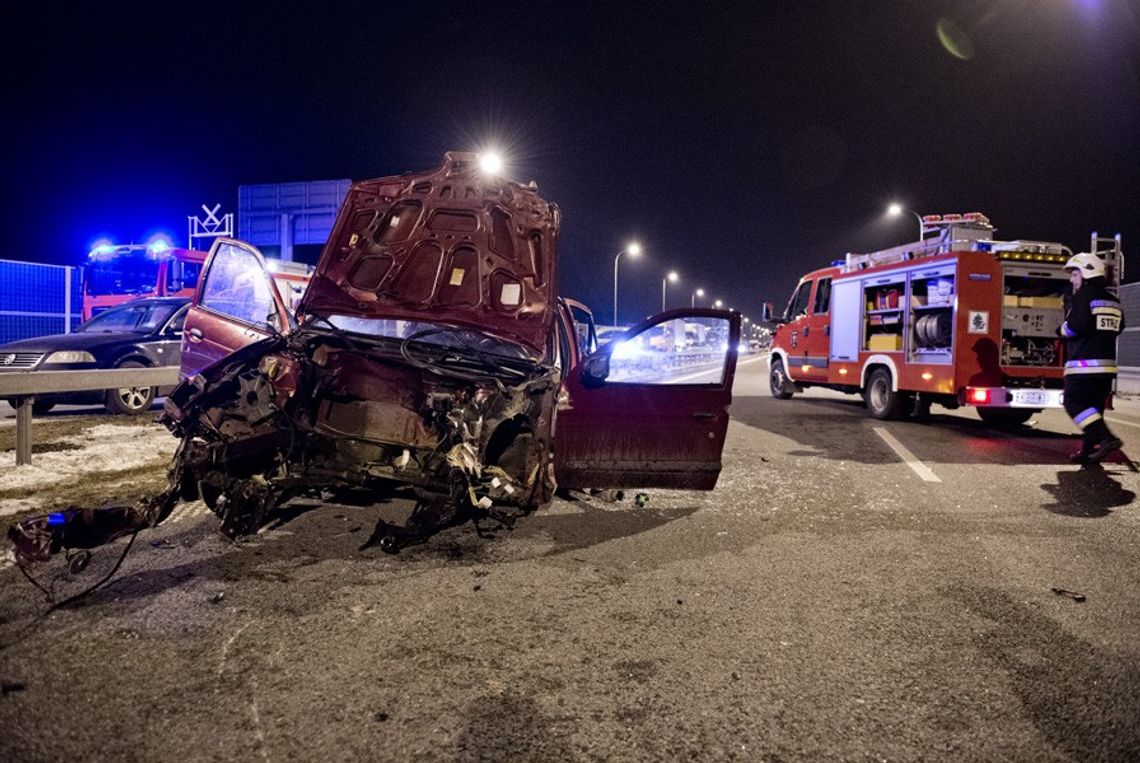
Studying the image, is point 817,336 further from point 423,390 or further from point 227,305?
point 423,390

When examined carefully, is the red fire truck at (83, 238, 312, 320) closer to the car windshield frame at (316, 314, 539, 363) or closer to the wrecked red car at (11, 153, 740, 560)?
the wrecked red car at (11, 153, 740, 560)

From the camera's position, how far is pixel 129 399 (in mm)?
10258

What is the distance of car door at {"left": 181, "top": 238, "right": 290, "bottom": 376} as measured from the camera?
589 centimetres

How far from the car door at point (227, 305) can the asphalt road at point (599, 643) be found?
1433 millimetres

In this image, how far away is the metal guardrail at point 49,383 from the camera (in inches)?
253

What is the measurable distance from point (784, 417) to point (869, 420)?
1343mm

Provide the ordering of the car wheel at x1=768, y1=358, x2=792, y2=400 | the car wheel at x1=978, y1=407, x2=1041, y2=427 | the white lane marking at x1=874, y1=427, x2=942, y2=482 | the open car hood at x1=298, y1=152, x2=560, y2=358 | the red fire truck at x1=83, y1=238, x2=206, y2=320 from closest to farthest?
the open car hood at x1=298, y1=152, x2=560, y2=358 < the white lane marking at x1=874, y1=427, x2=942, y2=482 < the car wheel at x1=978, y1=407, x2=1041, y2=427 < the car wheel at x1=768, y1=358, x2=792, y2=400 < the red fire truck at x1=83, y1=238, x2=206, y2=320

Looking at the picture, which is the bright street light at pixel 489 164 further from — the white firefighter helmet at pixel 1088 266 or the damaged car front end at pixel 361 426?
the white firefighter helmet at pixel 1088 266

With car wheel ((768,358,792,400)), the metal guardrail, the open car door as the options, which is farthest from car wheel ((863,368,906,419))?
the metal guardrail

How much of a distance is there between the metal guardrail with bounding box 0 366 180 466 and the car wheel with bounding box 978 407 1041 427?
12239 millimetres

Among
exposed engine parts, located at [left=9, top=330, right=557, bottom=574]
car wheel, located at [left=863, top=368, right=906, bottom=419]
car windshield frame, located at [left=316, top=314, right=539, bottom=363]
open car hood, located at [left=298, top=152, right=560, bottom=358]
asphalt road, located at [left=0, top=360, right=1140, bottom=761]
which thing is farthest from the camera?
car wheel, located at [left=863, top=368, right=906, bottom=419]

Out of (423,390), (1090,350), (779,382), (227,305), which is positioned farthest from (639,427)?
(779,382)

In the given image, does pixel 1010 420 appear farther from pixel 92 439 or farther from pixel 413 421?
pixel 92 439

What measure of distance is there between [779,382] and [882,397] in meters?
4.18
